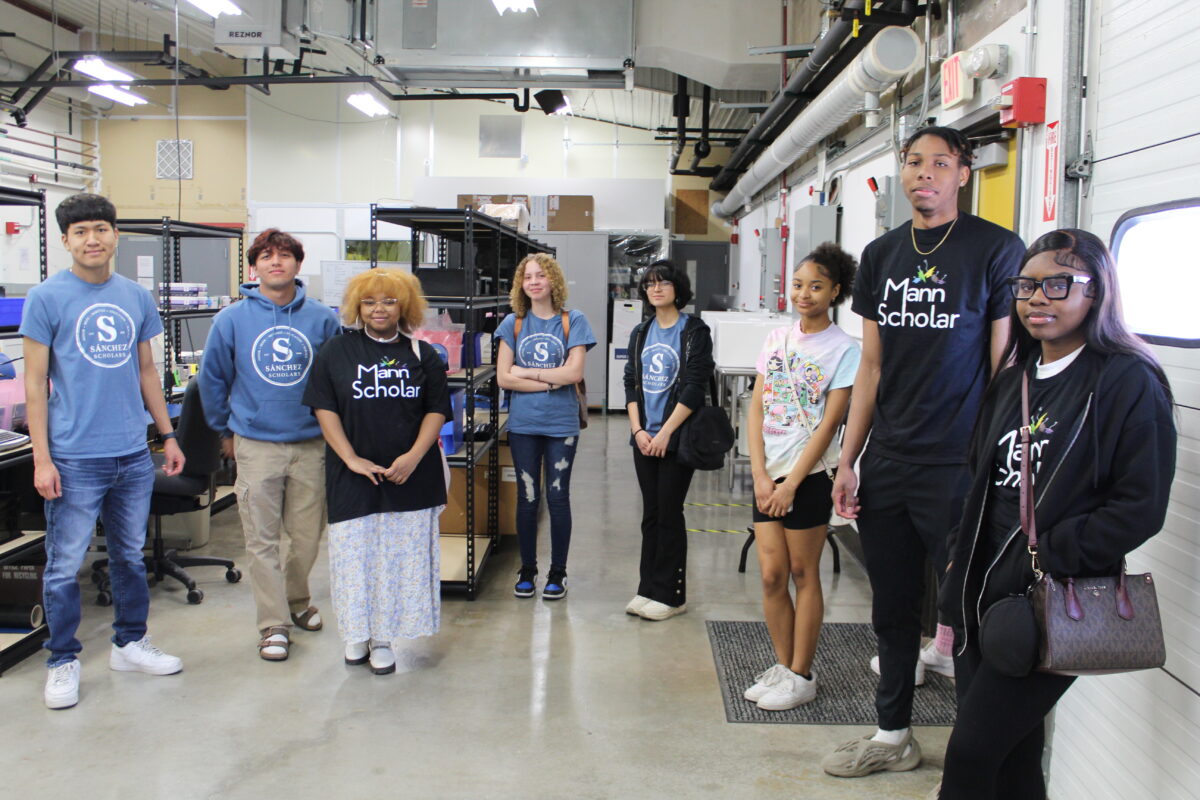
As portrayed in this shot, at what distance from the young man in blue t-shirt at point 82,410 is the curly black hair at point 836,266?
212 cm

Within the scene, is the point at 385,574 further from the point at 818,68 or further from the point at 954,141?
the point at 818,68

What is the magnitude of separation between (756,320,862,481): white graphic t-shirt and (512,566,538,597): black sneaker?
1.53 m

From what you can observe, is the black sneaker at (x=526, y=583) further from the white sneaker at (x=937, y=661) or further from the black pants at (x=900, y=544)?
the black pants at (x=900, y=544)

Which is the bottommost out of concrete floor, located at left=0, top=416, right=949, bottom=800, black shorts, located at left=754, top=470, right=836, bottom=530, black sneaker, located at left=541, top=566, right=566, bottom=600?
concrete floor, located at left=0, top=416, right=949, bottom=800

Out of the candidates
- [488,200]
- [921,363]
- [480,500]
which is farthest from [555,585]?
[488,200]

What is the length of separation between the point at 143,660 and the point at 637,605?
1.81 metres

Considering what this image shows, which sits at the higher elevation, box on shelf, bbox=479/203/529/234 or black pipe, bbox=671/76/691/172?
black pipe, bbox=671/76/691/172

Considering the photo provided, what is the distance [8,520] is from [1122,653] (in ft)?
11.4

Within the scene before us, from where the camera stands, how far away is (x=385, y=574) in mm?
3057

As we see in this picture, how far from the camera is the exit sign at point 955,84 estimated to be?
338 centimetres

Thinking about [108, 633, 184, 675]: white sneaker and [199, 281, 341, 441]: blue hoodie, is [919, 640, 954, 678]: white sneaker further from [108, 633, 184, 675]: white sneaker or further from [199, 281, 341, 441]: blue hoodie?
[108, 633, 184, 675]: white sneaker

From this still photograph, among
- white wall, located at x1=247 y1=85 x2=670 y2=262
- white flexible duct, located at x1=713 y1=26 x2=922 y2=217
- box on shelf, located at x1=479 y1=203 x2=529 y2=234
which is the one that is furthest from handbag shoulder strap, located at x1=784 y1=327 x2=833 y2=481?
white wall, located at x1=247 y1=85 x2=670 y2=262

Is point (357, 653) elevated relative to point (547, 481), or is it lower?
lower

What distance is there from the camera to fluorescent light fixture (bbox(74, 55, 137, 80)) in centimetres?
833
